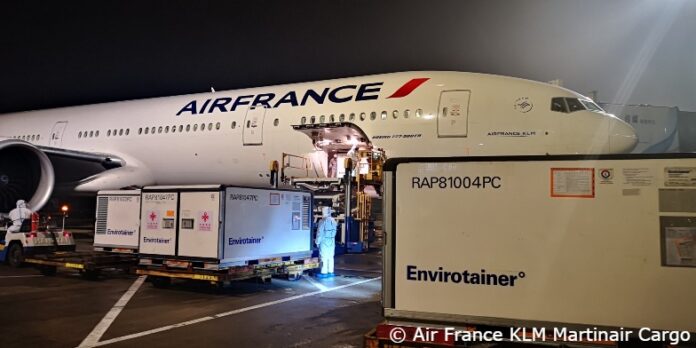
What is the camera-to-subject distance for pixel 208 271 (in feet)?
28.5

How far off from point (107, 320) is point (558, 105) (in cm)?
832

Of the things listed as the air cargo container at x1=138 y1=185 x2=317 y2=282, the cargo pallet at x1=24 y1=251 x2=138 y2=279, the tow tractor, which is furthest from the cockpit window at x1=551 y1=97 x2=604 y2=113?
the tow tractor

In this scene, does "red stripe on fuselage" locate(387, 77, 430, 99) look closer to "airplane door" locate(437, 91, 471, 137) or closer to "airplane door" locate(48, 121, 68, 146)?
"airplane door" locate(437, 91, 471, 137)

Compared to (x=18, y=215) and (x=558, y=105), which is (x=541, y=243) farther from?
(x=18, y=215)

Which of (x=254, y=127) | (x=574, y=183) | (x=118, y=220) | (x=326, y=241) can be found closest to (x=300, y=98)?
(x=254, y=127)

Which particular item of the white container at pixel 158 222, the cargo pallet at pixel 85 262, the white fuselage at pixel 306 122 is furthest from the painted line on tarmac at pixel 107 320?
the white fuselage at pixel 306 122

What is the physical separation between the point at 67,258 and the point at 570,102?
10084 mm

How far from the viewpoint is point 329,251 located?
11031mm

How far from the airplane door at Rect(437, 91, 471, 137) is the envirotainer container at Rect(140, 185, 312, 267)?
3263 millimetres

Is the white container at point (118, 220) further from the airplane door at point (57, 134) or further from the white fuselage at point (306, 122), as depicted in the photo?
the airplane door at point (57, 134)

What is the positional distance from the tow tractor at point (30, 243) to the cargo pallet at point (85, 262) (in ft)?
1.73

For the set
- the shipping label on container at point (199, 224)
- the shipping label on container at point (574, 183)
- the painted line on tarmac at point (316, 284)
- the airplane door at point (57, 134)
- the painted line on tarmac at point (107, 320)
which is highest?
the airplane door at point (57, 134)

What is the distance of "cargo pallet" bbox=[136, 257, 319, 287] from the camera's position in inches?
339

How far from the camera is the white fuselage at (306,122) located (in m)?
10.1
